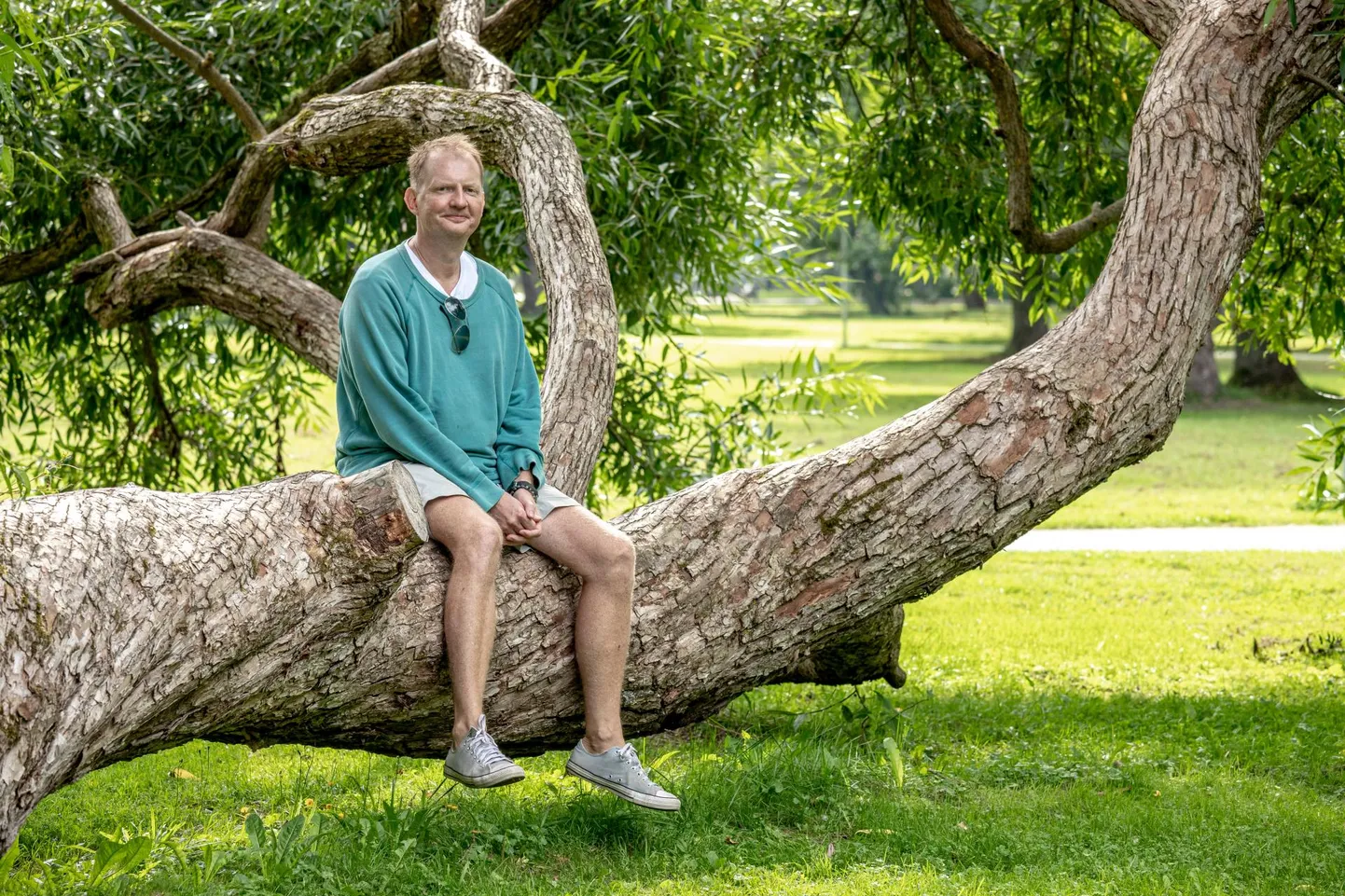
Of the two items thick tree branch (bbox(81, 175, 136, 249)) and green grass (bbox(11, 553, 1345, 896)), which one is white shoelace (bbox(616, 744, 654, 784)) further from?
thick tree branch (bbox(81, 175, 136, 249))

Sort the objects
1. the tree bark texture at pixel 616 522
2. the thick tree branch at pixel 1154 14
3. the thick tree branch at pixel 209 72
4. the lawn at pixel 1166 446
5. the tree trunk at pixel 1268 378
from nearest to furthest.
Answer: the tree bark texture at pixel 616 522 < the thick tree branch at pixel 1154 14 < the thick tree branch at pixel 209 72 < the lawn at pixel 1166 446 < the tree trunk at pixel 1268 378

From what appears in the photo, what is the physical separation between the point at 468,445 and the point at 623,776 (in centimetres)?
96

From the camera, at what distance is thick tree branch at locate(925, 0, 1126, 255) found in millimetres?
5699

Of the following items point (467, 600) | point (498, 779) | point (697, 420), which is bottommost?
point (498, 779)

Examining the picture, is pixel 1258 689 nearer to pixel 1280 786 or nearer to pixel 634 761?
pixel 1280 786

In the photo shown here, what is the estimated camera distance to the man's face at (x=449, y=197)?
3605 millimetres

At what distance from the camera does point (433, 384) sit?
356 centimetres

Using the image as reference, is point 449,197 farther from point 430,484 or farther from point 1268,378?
point 1268,378

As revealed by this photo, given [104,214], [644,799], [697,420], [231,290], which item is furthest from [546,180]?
[697,420]

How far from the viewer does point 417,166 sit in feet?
12.1

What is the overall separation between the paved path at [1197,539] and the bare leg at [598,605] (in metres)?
8.18

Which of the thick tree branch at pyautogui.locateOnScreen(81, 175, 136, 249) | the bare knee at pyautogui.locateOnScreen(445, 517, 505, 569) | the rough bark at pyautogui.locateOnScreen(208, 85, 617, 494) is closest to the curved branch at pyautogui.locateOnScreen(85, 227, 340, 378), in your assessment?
the thick tree branch at pyautogui.locateOnScreen(81, 175, 136, 249)

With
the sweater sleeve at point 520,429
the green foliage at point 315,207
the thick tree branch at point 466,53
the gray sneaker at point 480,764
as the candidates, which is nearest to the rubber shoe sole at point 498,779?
the gray sneaker at point 480,764

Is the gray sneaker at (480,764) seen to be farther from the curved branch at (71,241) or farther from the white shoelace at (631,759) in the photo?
the curved branch at (71,241)
